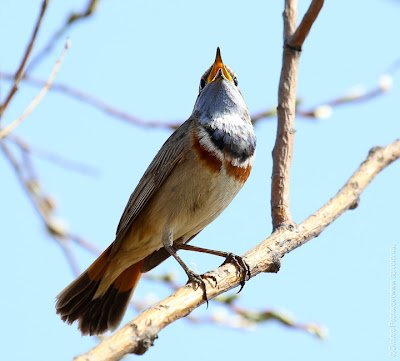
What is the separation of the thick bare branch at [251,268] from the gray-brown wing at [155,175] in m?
1.13

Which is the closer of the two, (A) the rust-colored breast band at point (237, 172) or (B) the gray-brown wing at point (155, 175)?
(A) the rust-colored breast band at point (237, 172)

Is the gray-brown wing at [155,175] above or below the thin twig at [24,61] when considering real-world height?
above

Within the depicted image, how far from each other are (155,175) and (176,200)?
0.35 m

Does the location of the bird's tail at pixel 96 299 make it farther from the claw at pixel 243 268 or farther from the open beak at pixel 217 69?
the open beak at pixel 217 69

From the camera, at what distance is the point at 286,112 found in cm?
456

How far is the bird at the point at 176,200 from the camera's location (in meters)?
4.65

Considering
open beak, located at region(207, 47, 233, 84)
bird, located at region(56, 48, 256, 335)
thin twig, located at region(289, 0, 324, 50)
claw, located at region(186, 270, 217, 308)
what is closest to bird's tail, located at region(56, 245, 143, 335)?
bird, located at region(56, 48, 256, 335)

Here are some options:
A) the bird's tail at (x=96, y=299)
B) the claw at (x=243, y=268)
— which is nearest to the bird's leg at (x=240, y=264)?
the claw at (x=243, y=268)

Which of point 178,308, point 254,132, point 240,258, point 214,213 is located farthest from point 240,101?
point 178,308

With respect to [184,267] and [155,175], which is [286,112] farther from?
[184,267]

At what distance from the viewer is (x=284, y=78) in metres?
4.66

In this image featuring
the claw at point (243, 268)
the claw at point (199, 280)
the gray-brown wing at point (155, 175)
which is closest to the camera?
the claw at point (199, 280)

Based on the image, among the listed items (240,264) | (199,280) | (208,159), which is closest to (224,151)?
(208,159)

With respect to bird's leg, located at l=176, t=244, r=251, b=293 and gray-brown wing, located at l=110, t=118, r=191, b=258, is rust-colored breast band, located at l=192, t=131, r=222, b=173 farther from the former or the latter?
bird's leg, located at l=176, t=244, r=251, b=293
